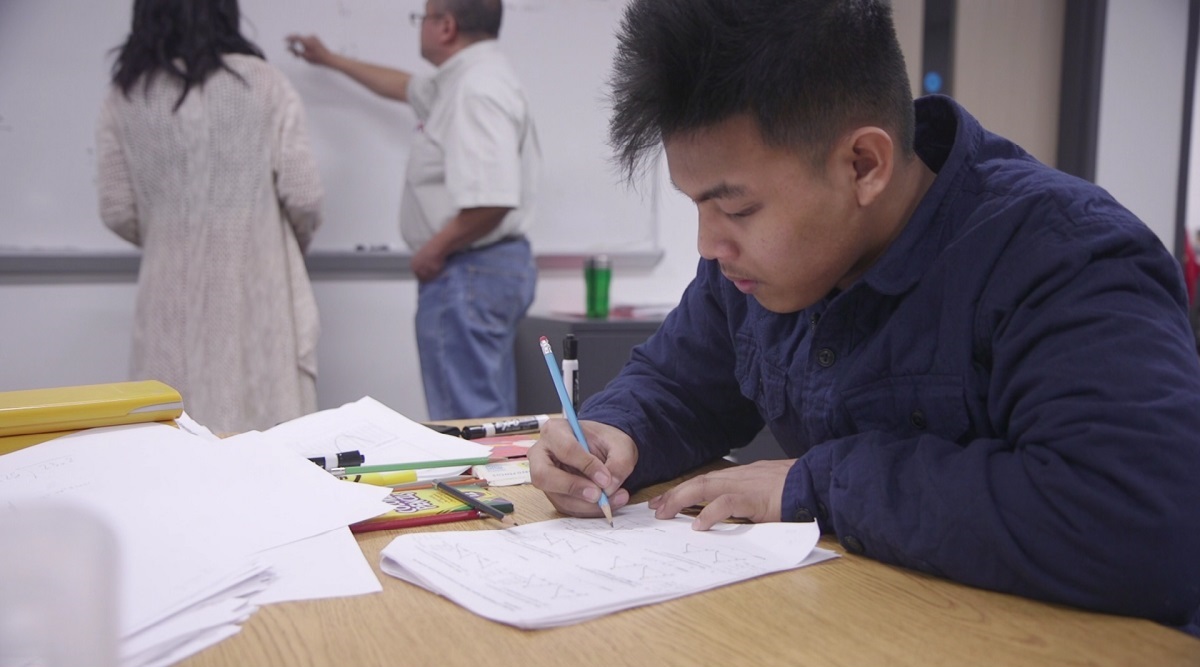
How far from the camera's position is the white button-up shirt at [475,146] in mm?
2398

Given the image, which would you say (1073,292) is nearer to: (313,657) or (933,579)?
(933,579)

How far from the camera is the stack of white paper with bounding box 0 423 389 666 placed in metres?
0.60

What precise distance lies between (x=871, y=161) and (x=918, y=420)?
9.8 inches

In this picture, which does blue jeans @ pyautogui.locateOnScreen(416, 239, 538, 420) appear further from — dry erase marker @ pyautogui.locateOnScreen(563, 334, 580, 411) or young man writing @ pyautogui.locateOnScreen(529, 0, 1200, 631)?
young man writing @ pyautogui.locateOnScreen(529, 0, 1200, 631)

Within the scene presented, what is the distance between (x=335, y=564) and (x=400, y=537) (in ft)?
0.23

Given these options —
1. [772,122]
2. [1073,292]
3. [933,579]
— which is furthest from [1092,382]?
[772,122]

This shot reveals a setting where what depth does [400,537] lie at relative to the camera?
0.78 m

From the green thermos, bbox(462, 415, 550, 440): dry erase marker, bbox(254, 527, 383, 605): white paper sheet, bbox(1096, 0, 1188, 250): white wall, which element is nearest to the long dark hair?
the green thermos

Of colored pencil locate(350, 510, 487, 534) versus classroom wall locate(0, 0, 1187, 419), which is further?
classroom wall locate(0, 0, 1187, 419)

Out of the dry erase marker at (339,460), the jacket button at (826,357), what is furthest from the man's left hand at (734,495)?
the dry erase marker at (339,460)

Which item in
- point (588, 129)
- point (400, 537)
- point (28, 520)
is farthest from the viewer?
point (588, 129)

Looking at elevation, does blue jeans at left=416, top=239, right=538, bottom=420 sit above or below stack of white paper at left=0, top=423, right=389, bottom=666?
below

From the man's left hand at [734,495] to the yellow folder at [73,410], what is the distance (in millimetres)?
615

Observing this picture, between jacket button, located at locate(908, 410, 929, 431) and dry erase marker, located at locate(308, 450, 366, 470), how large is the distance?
1.99 feet
